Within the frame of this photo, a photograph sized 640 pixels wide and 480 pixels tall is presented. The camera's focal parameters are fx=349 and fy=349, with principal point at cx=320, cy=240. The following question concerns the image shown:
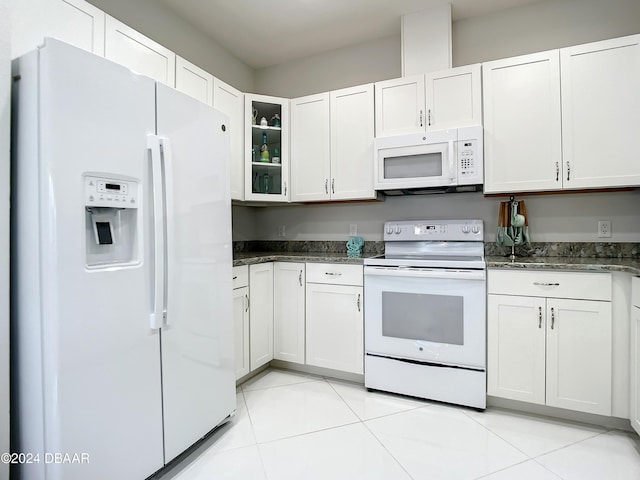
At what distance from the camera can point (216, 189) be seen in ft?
6.11

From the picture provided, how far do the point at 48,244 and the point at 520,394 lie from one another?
7.97 feet

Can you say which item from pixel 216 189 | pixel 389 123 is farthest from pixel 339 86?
pixel 216 189

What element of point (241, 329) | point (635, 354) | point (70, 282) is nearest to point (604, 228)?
point (635, 354)

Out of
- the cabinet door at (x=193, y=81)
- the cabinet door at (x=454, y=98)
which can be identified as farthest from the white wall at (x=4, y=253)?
the cabinet door at (x=454, y=98)

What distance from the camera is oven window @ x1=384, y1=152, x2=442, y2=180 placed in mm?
2418

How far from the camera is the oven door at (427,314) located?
2.13 metres

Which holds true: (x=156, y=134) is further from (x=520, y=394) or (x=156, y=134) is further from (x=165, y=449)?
(x=520, y=394)

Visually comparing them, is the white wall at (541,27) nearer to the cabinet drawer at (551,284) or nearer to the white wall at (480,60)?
the white wall at (480,60)

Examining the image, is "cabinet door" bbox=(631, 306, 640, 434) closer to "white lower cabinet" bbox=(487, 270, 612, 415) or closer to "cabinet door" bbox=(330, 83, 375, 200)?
"white lower cabinet" bbox=(487, 270, 612, 415)

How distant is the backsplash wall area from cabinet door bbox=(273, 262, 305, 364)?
Answer: 64 cm

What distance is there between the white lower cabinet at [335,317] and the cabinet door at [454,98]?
3.91ft

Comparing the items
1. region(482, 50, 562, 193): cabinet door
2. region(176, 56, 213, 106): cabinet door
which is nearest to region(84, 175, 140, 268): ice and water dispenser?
region(176, 56, 213, 106): cabinet door

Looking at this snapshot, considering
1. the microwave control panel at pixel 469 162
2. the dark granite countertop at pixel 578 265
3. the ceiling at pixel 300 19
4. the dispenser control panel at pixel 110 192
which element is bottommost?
the dark granite countertop at pixel 578 265

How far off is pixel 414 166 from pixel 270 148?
4.00ft
